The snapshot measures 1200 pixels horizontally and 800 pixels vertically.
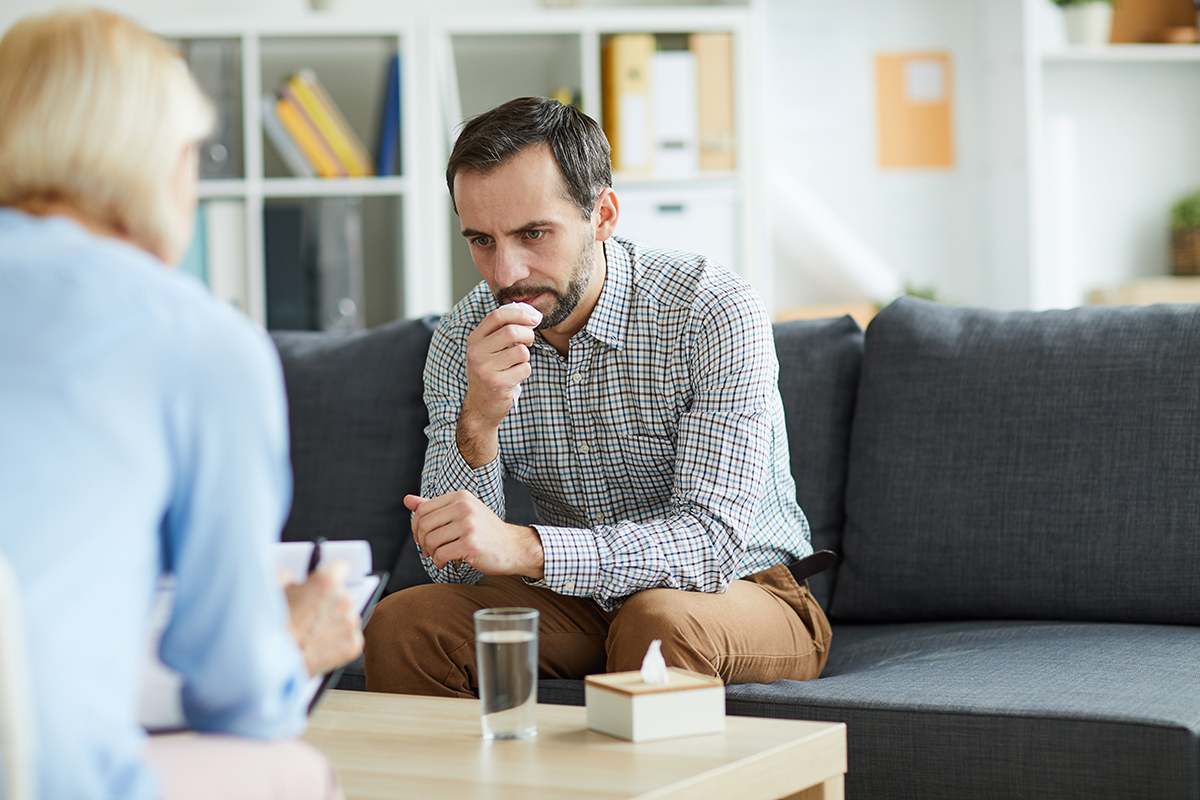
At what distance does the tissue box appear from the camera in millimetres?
1031

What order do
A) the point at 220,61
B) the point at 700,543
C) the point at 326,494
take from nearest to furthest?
1. the point at 700,543
2. the point at 326,494
3. the point at 220,61

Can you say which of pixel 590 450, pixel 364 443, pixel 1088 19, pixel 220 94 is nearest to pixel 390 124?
pixel 220 94

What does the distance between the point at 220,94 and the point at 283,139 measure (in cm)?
20

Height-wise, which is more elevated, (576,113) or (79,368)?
(576,113)

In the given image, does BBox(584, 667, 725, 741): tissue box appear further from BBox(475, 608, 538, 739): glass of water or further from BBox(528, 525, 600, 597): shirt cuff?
BBox(528, 525, 600, 597): shirt cuff

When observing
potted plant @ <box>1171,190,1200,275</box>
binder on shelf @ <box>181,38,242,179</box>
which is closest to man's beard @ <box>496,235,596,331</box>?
binder on shelf @ <box>181,38,242,179</box>

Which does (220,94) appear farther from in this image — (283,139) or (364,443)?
(364,443)

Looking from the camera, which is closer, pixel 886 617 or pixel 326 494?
pixel 886 617

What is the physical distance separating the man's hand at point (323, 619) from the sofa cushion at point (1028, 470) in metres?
1.13

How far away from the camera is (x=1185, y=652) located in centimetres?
147

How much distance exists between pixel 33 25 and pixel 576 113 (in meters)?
1.05

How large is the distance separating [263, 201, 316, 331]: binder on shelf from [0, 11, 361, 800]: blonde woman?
2480mm

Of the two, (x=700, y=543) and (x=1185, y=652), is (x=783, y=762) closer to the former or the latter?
(x=700, y=543)

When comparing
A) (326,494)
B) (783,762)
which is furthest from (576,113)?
(783,762)
